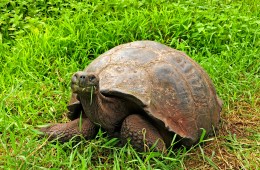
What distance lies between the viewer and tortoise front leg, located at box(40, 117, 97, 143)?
2756mm

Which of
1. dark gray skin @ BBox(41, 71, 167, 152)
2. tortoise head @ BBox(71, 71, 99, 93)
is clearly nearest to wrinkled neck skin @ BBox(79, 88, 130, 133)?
dark gray skin @ BBox(41, 71, 167, 152)

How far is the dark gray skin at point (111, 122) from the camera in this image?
2.50 metres

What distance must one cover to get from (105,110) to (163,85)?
393 millimetres

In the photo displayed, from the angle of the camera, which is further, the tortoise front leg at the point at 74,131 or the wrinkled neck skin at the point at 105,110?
the tortoise front leg at the point at 74,131

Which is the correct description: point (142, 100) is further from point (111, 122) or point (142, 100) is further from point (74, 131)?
point (74, 131)

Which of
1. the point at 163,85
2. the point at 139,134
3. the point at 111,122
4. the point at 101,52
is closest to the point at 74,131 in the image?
the point at 111,122

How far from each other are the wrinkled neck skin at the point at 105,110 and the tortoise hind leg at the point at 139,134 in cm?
8

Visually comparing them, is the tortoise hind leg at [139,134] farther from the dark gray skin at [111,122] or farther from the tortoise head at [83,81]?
the tortoise head at [83,81]

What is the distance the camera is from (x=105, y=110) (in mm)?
2584

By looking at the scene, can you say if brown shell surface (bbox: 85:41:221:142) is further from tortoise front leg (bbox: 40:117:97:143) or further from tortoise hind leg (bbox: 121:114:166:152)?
tortoise front leg (bbox: 40:117:97:143)

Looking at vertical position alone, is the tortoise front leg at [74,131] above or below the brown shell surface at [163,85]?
below

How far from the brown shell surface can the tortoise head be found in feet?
0.66

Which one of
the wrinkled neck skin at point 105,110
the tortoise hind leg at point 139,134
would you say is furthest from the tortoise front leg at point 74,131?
the tortoise hind leg at point 139,134

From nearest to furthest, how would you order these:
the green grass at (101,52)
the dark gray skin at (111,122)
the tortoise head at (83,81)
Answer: the tortoise head at (83,81), the dark gray skin at (111,122), the green grass at (101,52)
